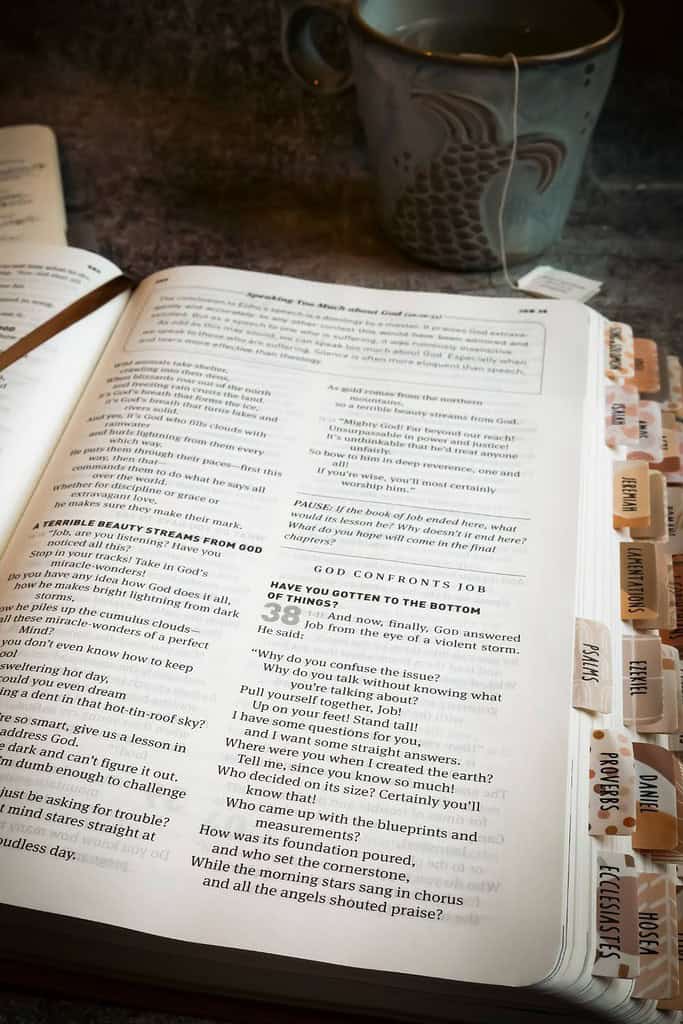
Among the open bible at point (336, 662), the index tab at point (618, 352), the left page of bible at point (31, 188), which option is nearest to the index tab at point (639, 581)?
the open bible at point (336, 662)

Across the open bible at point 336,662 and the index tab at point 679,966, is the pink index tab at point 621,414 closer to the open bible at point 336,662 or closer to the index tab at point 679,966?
the open bible at point 336,662

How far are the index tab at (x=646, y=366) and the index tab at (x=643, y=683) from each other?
14 centimetres

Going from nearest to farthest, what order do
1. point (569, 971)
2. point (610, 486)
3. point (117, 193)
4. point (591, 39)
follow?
point (569, 971) < point (610, 486) < point (591, 39) < point (117, 193)

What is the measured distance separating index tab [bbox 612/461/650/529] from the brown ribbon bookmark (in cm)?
26

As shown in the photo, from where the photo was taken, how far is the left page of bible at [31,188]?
1.70 ft

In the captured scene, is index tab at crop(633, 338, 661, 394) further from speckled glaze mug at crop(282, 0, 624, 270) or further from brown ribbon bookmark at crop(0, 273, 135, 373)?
brown ribbon bookmark at crop(0, 273, 135, 373)

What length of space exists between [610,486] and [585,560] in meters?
0.04

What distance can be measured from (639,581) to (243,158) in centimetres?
42

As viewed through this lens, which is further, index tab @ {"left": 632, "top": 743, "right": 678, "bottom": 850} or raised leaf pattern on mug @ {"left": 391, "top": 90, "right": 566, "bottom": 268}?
raised leaf pattern on mug @ {"left": 391, "top": 90, "right": 566, "bottom": 268}

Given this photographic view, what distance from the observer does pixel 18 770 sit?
0.90ft

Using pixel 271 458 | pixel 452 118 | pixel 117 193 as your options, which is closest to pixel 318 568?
pixel 271 458

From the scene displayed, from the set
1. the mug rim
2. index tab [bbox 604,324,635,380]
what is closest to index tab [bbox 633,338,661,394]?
index tab [bbox 604,324,635,380]

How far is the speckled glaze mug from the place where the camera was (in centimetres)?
41

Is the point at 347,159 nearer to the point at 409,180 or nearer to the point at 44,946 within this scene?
the point at 409,180
